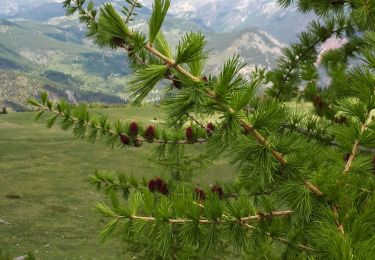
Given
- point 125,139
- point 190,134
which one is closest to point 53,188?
point 125,139

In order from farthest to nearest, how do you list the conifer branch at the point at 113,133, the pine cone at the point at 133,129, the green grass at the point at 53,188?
the green grass at the point at 53,188 → the pine cone at the point at 133,129 → the conifer branch at the point at 113,133

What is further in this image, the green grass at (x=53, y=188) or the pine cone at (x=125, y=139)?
the green grass at (x=53, y=188)

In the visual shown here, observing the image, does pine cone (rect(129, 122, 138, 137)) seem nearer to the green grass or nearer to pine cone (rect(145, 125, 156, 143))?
pine cone (rect(145, 125, 156, 143))

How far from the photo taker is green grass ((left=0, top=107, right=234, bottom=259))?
1666 centimetres

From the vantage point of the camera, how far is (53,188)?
2347 centimetres

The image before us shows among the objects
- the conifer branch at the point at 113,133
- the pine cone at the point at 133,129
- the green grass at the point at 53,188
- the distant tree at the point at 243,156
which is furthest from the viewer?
the green grass at the point at 53,188

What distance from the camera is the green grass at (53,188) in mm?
16656

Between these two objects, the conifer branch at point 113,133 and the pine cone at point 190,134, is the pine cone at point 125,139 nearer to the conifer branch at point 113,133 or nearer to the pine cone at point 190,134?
the conifer branch at point 113,133

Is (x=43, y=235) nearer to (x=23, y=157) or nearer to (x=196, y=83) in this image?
(x=23, y=157)

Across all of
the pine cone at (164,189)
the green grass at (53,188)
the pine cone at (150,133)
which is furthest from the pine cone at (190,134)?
the green grass at (53,188)

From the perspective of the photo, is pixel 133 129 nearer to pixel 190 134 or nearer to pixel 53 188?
pixel 190 134

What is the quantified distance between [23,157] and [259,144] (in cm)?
2865

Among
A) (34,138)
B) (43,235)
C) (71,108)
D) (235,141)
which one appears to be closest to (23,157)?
(34,138)

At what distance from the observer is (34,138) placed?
33969 mm
